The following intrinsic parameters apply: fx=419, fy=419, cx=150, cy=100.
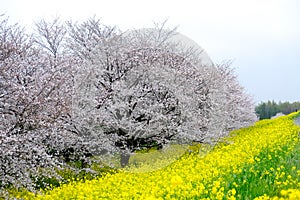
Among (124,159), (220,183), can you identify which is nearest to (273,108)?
(124,159)

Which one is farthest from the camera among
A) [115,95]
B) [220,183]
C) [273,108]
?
[273,108]

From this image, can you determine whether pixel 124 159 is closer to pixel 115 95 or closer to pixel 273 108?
pixel 115 95

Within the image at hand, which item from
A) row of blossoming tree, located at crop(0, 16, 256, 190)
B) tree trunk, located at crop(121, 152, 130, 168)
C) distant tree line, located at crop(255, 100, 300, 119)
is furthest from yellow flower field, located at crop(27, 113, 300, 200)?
distant tree line, located at crop(255, 100, 300, 119)

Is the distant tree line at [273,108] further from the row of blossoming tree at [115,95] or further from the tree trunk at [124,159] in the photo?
the tree trunk at [124,159]

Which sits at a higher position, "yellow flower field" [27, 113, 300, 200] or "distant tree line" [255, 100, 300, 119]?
"distant tree line" [255, 100, 300, 119]

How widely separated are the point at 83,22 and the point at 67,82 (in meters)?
6.26

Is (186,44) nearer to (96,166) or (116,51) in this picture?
(116,51)

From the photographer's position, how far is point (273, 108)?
62.3 meters

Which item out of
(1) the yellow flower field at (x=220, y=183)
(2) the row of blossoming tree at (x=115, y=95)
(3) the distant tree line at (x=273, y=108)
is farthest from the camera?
(3) the distant tree line at (x=273, y=108)

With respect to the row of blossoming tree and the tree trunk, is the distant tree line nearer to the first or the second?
the row of blossoming tree

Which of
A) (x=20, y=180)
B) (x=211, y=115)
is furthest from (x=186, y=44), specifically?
(x=20, y=180)

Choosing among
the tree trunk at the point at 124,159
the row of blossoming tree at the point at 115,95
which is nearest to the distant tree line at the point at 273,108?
the row of blossoming tree at the point at 115,95

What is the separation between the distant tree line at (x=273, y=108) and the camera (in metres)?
59.9

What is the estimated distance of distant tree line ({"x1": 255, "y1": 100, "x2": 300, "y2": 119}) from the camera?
59903 millimetres
